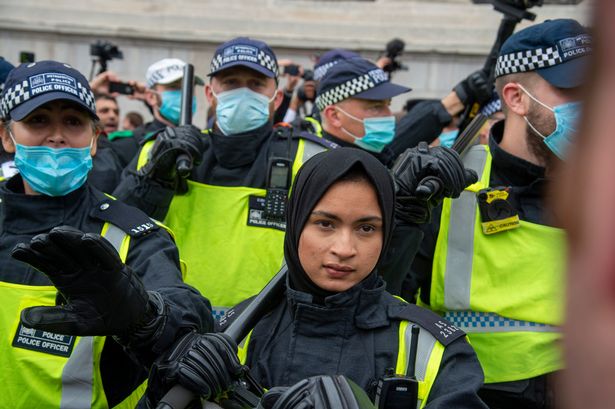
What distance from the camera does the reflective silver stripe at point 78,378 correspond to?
2854 millimetres

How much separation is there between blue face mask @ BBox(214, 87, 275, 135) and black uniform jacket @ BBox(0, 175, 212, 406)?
4.53 feet

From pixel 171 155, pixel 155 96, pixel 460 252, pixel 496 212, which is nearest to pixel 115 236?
pixel 171 155

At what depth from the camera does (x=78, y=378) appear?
286 cm

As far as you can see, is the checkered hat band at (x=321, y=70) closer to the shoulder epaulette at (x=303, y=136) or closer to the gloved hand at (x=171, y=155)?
the shoulder epaulette at (x=303, y=136)

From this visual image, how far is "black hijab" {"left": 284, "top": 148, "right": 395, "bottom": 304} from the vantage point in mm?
2707

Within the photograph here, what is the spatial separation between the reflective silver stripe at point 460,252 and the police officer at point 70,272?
1083mm

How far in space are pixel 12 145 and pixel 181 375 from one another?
1.51 metres

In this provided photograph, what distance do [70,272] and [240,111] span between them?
2.39 meters

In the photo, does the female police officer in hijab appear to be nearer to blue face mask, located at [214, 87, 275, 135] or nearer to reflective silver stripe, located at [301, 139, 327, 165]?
reflective silver stripe, located at [301, 139, 327, 165]

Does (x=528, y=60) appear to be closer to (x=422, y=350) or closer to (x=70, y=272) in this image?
(x=422, y=350)

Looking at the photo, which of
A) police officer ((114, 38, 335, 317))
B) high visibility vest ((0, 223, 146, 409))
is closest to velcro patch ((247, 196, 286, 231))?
police officer ((114, 38, 335, 317))

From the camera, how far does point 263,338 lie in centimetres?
274

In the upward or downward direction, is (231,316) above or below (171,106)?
below

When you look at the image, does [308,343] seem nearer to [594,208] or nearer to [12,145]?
[12,145]
